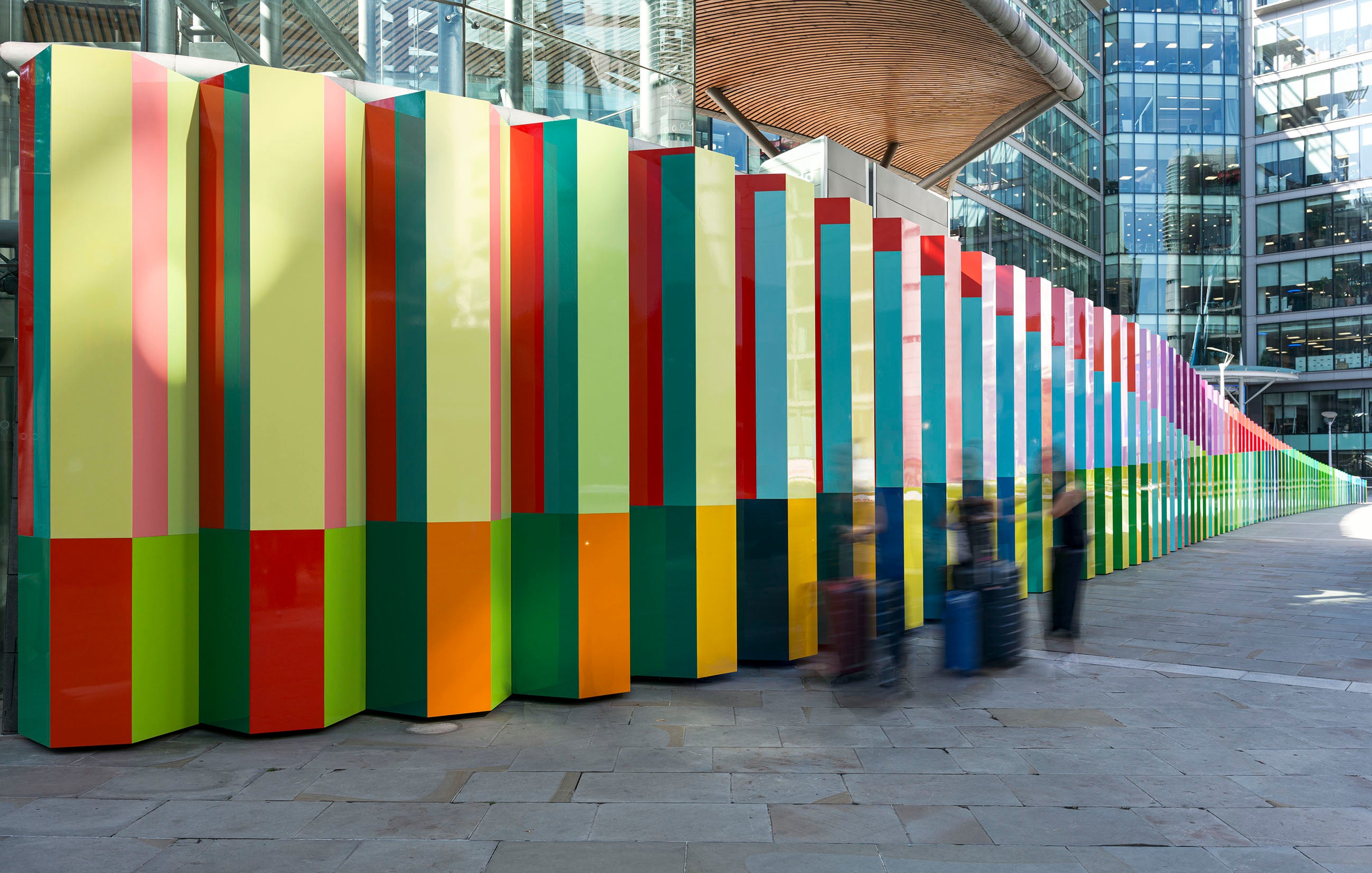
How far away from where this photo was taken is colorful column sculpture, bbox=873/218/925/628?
10586mm

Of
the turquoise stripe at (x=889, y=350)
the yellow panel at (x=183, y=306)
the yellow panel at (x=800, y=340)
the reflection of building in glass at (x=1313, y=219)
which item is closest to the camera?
the yellow panel at (x=183, y=306)

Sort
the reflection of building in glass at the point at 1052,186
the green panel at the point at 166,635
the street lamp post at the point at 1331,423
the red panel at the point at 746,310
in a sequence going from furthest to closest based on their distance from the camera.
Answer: the street lamp post at the point at 1331,423
the reflection of building in glass at the point at 1052,186
the red panel at the point at 746,310
the green panel at the point at 166,635

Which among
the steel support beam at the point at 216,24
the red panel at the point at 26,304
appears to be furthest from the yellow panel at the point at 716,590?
the red panel at the point at 26,304

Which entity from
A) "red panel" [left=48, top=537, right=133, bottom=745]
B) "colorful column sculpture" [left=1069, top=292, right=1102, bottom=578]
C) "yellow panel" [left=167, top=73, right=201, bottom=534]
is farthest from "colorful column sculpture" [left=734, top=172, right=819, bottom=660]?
"colorful column sculpture" [left=1069, top=292, right=1102, bottom=578]

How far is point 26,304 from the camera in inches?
265

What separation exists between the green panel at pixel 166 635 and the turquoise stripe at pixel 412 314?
5.43 feet

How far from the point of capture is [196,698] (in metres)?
7.02

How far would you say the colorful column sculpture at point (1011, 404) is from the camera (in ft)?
43.7

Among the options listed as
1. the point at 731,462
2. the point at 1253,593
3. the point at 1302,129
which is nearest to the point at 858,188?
the point at 731,462

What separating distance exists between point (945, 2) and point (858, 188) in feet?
14.2

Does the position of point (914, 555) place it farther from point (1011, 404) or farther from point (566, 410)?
point (566, 410)

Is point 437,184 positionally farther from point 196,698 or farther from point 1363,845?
point 1363,845

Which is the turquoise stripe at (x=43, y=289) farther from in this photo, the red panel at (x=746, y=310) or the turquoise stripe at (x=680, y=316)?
the red panel at (x=746, y=310)

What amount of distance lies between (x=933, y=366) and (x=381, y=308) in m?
6.73
